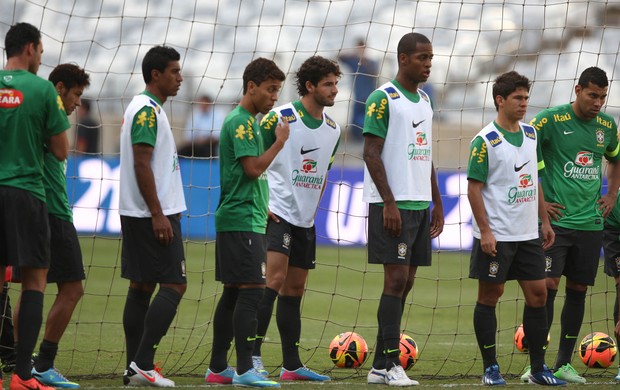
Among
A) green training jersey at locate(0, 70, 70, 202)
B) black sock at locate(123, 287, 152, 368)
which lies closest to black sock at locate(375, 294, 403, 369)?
black sock at locate(123, 287, 152, 368)

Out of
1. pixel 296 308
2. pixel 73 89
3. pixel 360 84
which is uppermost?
pixel 360 84

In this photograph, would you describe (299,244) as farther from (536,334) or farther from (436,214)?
(536,334)

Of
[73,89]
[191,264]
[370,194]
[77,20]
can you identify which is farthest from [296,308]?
[77,20]

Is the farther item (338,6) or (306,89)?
(338,6)

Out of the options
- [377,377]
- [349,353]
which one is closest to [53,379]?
[377,377]

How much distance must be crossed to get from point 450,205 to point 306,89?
29.5 feet

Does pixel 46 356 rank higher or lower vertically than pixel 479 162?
lower

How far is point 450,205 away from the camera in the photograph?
15.9 meters

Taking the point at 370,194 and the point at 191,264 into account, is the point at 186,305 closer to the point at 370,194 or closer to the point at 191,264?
the point at 191,264

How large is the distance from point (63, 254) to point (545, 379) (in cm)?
326

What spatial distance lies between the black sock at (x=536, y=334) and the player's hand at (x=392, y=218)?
1097mm

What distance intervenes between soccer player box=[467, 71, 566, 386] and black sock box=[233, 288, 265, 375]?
60.6 inches

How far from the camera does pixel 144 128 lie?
20.2 feet

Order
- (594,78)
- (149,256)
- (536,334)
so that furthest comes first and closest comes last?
1. (594,78)
2. (536,334)
3. (149,256)
